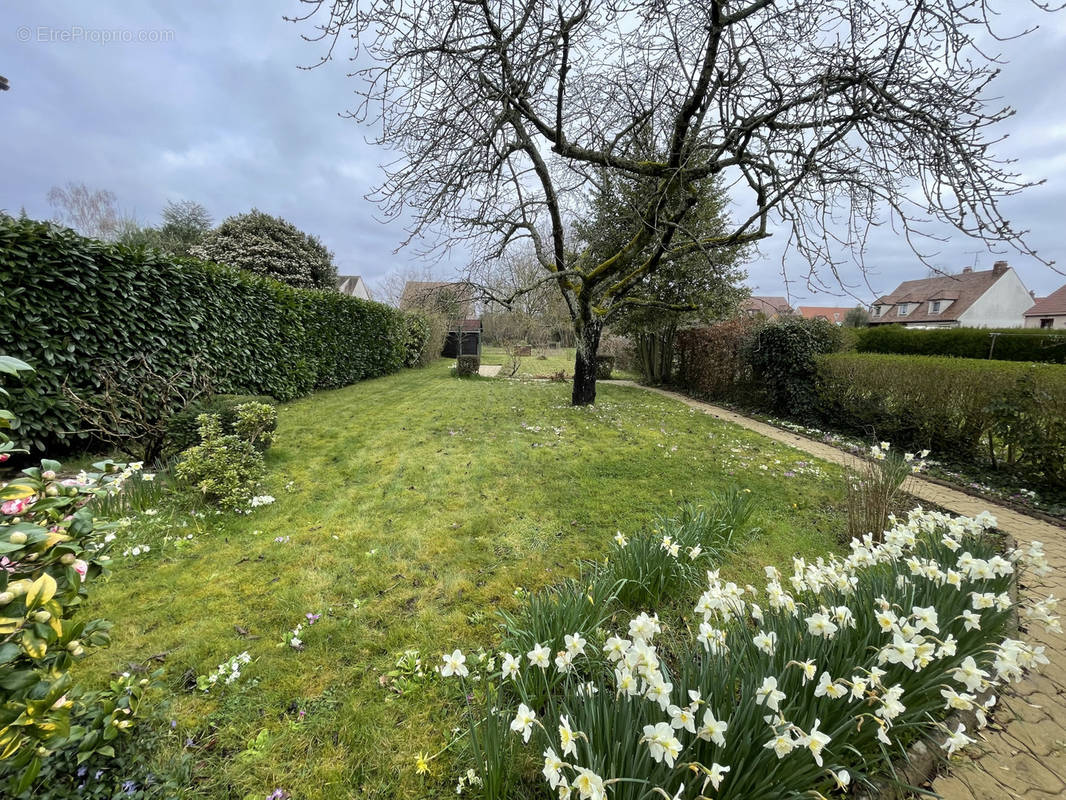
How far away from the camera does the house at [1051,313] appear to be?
25.8 m

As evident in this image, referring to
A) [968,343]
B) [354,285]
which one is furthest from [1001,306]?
[354,285]

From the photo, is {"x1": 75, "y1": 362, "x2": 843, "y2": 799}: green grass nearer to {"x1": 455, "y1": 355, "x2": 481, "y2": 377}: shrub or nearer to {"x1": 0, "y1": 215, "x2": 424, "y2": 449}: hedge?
{"x1": 0, "y1": 215, "x2": 424, "y2": 449}: hedge

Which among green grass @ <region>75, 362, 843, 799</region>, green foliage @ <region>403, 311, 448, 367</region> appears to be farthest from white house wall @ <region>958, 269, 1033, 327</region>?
green grass @ <region>75, 362, 843, 799</region>

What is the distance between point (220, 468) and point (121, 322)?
280cm

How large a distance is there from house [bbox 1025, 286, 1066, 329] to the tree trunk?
118 ft

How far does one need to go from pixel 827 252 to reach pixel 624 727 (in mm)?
4343

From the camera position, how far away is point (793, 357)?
8562 mm

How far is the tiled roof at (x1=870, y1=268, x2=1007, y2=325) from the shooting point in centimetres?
Answer: 2978

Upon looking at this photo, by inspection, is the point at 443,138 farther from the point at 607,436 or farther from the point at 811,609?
the point at 811,609

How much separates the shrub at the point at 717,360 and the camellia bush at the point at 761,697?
8826mm

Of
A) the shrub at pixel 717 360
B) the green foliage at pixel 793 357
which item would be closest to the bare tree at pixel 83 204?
the shrub at pixel 717 360

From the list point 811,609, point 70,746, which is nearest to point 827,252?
point 811,609

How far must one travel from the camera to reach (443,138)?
4383mm

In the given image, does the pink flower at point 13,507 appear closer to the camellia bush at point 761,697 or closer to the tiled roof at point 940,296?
the camellia bush at point 761,697
